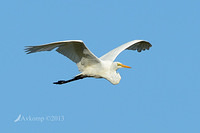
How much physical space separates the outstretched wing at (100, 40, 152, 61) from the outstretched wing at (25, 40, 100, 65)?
0.73m

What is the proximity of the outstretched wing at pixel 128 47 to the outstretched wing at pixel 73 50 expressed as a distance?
728mm

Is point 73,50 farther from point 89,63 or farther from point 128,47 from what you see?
point 128,47

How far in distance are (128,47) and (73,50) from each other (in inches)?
80.5

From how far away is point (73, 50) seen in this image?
7039 millimetres

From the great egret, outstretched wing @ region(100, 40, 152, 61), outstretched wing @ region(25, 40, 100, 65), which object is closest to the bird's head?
the great egret

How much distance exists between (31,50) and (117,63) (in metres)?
2.06

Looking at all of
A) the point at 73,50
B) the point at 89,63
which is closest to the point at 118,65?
the point at 89,63

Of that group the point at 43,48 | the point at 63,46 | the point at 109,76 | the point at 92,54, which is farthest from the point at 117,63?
the point at 43,48

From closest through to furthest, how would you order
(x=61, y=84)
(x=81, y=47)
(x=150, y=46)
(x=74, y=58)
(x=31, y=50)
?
1. (x=31, y=50)
2. (x=81, y=47)
3. (x=74, y=58)
4. (x=61, y=84)
5. (x=150, y=46)

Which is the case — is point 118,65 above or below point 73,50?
below

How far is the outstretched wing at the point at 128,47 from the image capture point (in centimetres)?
781

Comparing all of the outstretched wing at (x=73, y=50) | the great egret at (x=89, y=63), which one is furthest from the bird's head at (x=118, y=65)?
the outstretched wing at (x=73, y=50)

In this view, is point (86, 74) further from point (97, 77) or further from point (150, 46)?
point (150, 46)

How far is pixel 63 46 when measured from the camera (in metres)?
6.85
